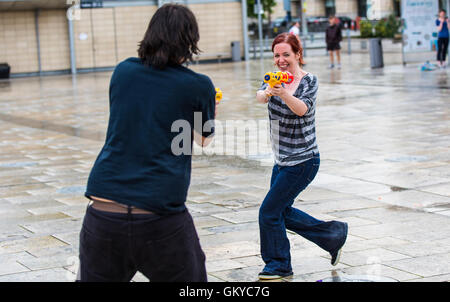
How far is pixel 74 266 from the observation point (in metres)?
5.19

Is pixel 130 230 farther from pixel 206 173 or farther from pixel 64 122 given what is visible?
pixel 64 122

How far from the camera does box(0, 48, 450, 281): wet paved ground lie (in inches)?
205

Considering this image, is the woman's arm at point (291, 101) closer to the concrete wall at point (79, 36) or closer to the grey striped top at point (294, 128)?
the grey striped top at point (294, 128)

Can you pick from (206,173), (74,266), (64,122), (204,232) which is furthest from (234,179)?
(64,122)

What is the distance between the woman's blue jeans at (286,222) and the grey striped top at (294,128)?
0.19 feet

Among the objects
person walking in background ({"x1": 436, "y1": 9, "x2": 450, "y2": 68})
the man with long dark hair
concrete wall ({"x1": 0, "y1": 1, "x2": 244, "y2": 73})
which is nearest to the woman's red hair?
the man with long dark hair

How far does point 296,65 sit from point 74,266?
2.10 meters

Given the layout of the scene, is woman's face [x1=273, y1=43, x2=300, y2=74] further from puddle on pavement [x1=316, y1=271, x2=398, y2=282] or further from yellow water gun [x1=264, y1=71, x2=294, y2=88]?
puddle on pavement [x1=316, y1=271, x2=398, y2=282]

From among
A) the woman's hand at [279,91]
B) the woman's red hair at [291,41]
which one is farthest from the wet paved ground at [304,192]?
the woman's red hair at [291,41]

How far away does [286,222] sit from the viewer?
483 cm

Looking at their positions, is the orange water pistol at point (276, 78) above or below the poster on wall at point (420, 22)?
below

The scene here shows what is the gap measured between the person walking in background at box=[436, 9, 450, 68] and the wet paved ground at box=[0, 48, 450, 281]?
447 cm

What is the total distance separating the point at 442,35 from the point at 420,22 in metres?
2.36

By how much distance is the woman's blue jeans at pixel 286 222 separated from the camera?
4598 millimetres
